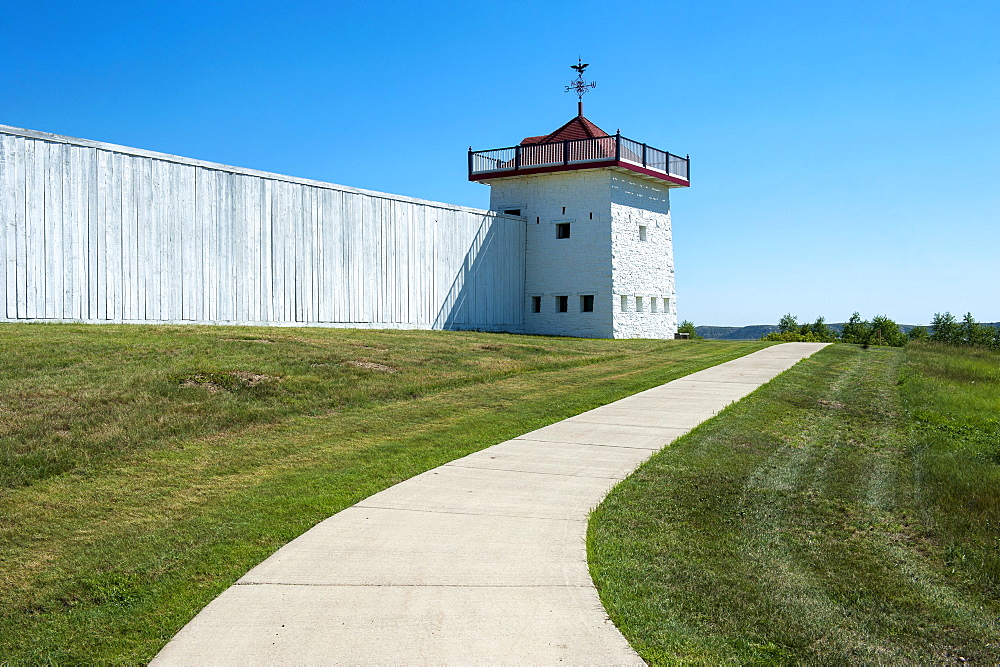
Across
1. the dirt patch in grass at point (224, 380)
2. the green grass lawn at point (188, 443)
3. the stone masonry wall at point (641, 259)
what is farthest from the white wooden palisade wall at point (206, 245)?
the dirt patch in grass at point (224, 380)

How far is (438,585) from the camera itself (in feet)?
16.6

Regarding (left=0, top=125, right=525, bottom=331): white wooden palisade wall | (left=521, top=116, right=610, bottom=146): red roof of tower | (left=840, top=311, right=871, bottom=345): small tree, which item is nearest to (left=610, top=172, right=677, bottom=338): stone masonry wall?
(left=521, top=116, right=610, bottom=146): red roof of tower

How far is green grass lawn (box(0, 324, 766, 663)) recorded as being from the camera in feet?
17.3

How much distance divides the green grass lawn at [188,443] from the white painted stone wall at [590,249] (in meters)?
14.9

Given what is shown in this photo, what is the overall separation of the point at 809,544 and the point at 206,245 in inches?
735

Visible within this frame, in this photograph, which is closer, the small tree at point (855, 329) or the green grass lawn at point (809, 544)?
the green grass lawn at point (809, 544)

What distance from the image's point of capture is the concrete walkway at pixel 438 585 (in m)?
4.21

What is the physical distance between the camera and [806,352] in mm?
23688

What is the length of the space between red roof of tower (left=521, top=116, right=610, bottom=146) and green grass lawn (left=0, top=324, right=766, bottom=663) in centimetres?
1939

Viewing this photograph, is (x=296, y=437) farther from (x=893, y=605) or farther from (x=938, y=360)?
(x=938, y=360)

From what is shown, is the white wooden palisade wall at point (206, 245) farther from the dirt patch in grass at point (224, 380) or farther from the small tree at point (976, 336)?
the small tree at point (976, 336)

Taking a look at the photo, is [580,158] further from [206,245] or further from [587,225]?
[206,245]

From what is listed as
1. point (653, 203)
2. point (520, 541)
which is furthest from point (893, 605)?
point (653, 203)

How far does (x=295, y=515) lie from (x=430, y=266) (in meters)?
22.6
